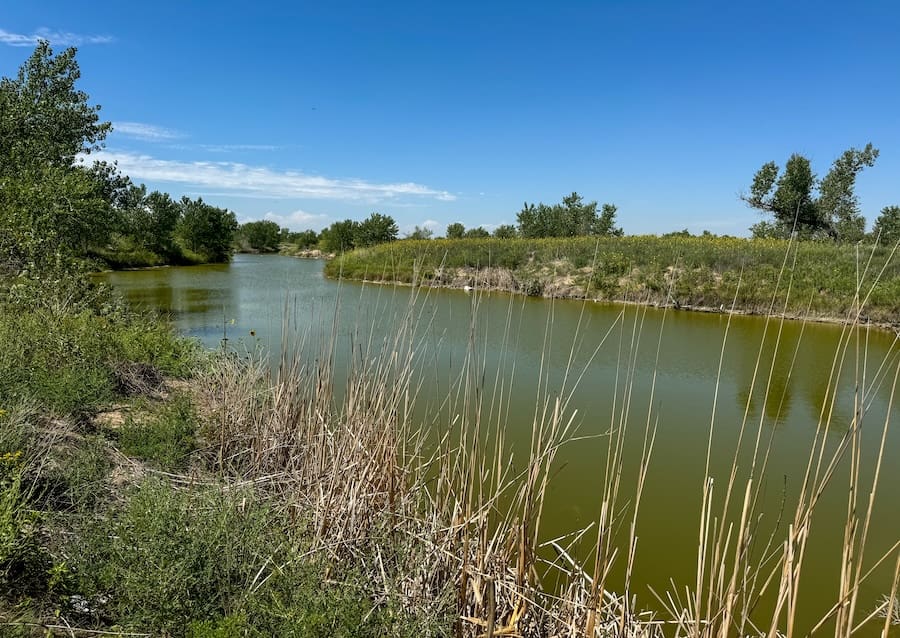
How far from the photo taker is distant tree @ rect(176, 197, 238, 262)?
34188 mm

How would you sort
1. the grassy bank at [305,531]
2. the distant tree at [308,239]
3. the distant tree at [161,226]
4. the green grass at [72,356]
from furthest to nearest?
the distant tree at [308,239], the distant tree at [161,226], the green grass at [72,356], the grassy bank at [305,531]

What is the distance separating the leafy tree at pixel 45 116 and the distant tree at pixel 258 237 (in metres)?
47.8

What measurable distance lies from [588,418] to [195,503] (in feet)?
13.5

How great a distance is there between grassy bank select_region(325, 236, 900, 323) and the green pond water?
5.47 feet

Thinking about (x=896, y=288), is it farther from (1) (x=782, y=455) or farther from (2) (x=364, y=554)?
(2) (x=364, y=554)

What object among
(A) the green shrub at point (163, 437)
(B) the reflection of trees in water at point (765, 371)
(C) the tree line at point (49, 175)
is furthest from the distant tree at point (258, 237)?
(A) the green shrub at point (163, 437)

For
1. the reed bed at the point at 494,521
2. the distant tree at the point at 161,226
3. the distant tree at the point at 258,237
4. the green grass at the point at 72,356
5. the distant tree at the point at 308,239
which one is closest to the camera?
the reed bed at the point at 494,521

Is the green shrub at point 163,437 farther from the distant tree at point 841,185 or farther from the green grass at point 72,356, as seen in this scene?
the distant tree at point 841,185

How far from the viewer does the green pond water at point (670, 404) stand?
3.12 metres

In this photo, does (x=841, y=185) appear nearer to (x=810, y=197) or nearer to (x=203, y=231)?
(x=810, y=197)

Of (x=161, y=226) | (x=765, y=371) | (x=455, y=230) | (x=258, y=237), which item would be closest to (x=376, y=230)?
(x=455, y=230)

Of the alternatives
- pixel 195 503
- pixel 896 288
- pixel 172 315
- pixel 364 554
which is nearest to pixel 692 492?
pixel 364 554

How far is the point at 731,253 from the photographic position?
51.4 ft

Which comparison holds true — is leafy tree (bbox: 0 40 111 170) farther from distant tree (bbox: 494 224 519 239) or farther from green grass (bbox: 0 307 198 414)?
distant tree (bbox: 494 224 519 239)
